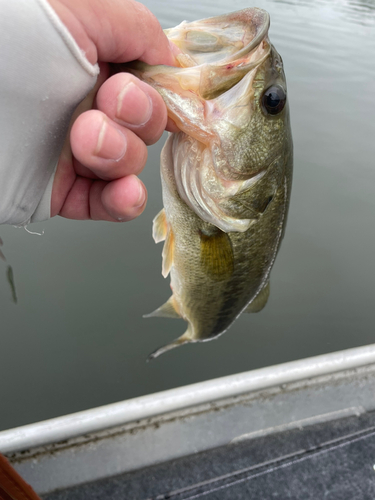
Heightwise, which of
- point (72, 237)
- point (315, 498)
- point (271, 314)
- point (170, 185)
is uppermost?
point (170, 185)

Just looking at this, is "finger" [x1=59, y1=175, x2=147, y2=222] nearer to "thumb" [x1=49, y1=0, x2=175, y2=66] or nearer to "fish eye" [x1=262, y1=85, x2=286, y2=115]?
"thumb" [x1=49, y1=0, x2=175, y2=66]

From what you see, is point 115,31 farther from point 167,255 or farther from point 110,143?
point 167,255

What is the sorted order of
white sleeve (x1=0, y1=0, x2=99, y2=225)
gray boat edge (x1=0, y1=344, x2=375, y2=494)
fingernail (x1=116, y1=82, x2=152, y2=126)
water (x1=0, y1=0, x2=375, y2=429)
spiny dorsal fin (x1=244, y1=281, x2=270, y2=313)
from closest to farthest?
white sleeve (x1=0, y1=0, x2=99, y2=225)
fingernail (x1=116, y1=82, x2=152, y2=126)
gray boat edge (x1=0, y1=344, x2=375, y2=494)
spiny dorsal fin (x1=244, y1=281, x2=270, y2=313)
water (x1=0, y1=0, x2=375, y2=429)

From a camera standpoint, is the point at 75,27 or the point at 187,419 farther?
the point at 187,419

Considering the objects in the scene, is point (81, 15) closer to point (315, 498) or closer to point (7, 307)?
point (315, 498)

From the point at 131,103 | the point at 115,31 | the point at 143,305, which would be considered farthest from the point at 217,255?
the point at 143,305

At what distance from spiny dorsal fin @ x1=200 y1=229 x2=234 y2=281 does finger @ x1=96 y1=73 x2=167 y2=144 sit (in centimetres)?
53

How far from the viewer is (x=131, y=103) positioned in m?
0.88

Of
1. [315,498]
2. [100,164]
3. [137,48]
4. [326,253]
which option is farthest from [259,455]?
[326,253]

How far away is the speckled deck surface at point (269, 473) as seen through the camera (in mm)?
1382

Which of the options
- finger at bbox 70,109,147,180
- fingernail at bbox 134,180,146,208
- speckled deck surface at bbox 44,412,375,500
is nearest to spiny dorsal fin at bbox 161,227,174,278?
fingernail at bbox 134,180,146,208

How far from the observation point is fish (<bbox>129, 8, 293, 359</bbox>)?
942 mm

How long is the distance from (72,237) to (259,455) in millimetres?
2243

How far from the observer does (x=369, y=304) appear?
9.98ft
